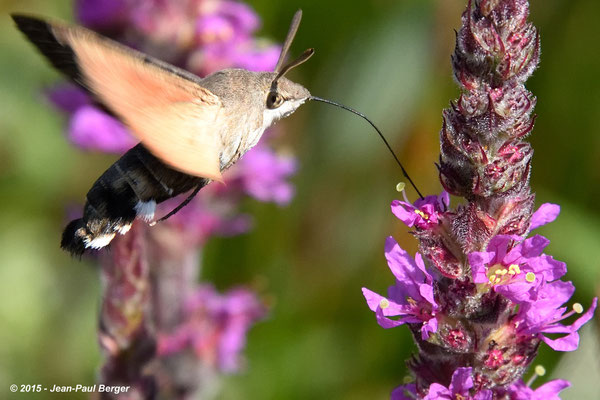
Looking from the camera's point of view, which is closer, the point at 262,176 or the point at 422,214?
the point at 422,214

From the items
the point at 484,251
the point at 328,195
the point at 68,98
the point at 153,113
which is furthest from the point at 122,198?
the point at 328,195

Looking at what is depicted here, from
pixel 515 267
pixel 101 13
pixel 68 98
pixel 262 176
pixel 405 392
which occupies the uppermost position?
pixel 101 13

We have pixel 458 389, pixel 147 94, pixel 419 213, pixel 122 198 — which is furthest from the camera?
pixel 122 198

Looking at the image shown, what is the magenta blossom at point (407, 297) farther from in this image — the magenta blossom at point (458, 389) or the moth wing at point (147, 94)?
the moth wing at point (147, 94)

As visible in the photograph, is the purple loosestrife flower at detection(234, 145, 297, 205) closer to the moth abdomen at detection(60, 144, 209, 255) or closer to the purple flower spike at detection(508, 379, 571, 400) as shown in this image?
the moth abdomen at detection(60, 144, 209, 255)

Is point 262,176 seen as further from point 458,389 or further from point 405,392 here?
point 458,389

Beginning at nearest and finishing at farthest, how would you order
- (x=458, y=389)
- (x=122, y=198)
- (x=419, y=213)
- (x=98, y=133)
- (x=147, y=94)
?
(x=458, y=389) → (x=419, y=213) → (x=147, y=94) → (x=122, y=198) → (x=98, y=133)
